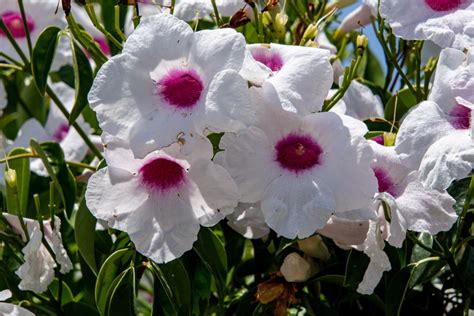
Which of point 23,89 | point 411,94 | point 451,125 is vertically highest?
point 451,125

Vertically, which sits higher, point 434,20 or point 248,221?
point 434,20

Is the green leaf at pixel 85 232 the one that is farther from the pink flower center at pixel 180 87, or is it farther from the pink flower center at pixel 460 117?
the pink flower center at pixel 460 117

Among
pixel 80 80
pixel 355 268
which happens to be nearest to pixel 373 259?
pixel 355 268

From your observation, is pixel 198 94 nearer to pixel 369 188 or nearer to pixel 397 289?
pixel 369 188

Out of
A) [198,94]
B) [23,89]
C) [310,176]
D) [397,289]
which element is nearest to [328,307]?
A: [397,289]

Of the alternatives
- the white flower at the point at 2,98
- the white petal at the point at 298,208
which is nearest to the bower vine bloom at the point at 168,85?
the white petal at the point at 298,208

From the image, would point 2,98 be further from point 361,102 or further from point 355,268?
point 355,268
